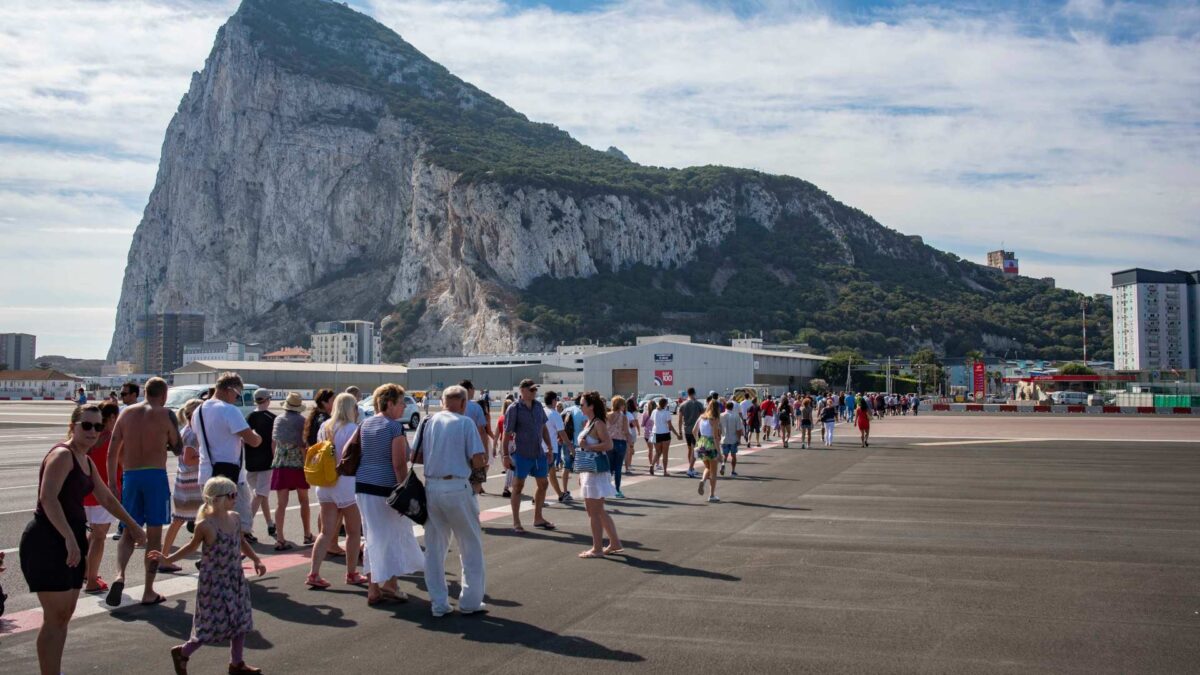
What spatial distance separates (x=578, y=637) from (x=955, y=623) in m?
2.82

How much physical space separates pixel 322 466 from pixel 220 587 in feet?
8.57

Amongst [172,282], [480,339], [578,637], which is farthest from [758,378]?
[172,282]

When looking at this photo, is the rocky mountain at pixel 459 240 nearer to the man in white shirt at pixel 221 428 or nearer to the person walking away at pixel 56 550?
the man in white shirt at pixel 221 428

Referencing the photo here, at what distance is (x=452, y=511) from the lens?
7.45 meters

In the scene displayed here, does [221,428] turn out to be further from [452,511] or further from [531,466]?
[531,466]

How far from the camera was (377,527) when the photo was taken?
7812 mm

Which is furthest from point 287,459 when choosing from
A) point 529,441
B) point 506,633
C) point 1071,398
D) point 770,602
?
point 1071,398

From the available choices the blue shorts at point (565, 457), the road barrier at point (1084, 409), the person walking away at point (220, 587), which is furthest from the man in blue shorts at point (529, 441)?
the road barrier at point (1084, 409)

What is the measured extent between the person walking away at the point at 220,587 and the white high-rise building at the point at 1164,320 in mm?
189598

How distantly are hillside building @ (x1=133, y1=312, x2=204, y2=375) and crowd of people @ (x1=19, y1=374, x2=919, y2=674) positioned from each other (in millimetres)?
176804

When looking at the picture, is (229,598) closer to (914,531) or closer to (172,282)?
(914,531)

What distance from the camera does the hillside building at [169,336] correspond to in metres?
178

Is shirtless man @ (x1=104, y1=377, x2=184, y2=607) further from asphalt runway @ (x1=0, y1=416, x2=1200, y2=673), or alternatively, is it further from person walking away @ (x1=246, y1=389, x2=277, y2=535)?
person walking away @ (x1=246, y1=389, x2=277, y2=535)

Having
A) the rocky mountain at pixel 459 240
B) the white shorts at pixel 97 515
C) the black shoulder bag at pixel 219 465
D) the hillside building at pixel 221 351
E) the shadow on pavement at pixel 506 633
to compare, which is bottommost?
the shadow on pavement at pixel 506 633
